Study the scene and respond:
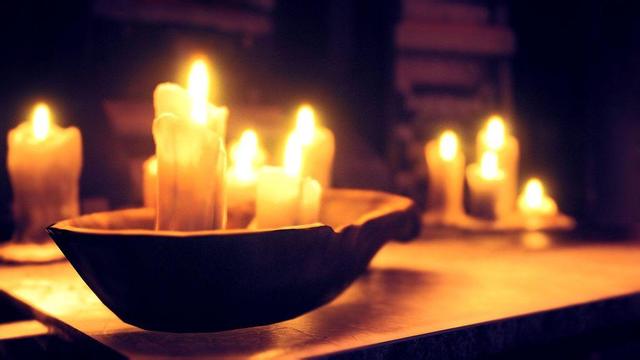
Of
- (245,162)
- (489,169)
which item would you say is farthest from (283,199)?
(489,169)

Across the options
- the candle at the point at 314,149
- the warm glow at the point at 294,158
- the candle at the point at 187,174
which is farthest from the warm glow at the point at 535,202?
the candle at the point at 187,174

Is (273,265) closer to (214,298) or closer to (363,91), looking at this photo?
(214,298)

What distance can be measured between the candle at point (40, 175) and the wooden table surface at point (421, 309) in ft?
0.38

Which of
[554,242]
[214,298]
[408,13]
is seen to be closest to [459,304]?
[214,298]

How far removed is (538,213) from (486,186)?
364 mm

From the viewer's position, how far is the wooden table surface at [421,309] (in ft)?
2.56

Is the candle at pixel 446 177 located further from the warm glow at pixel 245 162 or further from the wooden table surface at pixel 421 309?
the warm glow at pixel 245 162

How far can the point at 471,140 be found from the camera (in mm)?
2580

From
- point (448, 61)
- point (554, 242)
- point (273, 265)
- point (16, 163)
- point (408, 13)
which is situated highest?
point (408, 13)

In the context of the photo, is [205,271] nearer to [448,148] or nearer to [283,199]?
[283,199]

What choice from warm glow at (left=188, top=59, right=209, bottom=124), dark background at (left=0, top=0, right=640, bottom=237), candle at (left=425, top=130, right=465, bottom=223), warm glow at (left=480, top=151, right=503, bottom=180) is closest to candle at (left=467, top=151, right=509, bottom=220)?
warm glow at (left=480, top=151, right=503, bottom=180)

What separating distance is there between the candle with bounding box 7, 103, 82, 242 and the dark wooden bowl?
60cm

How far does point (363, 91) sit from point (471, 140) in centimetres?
52

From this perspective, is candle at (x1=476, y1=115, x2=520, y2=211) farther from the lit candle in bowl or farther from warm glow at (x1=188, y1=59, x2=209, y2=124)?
warm glow at (x1=188, y1=59, x2=209, y2=124)
